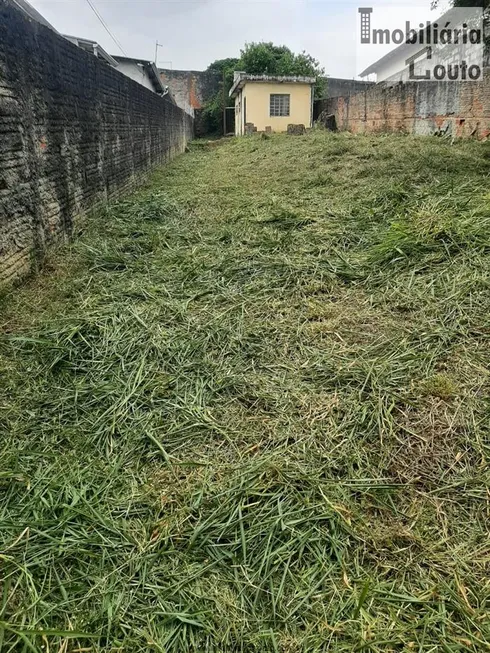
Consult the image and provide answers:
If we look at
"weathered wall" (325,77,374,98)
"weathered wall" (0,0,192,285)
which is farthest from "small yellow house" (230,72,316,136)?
"weathered wall" (0,0,192,285)

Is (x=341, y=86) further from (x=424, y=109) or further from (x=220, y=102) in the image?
(x=424, y=109)

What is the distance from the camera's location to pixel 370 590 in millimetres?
1381

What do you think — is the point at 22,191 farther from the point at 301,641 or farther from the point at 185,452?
the point at 301,641

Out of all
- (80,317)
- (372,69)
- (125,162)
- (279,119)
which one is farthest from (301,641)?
(372,69)

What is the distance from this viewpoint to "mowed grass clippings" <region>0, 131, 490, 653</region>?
134 centimetres

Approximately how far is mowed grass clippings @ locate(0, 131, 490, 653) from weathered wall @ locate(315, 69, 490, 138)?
6561 millimetres

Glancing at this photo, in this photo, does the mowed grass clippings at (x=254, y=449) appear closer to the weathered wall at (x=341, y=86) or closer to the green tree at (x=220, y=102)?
the green tree at (x=220, y=102)

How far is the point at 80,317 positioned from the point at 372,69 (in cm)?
3081

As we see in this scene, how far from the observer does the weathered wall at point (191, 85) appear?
100ft

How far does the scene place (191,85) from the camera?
30812 mm

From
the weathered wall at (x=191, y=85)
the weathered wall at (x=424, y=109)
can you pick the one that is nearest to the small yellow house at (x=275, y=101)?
the weathered wall at (x=424, y=109)

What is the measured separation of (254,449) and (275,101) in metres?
22.8

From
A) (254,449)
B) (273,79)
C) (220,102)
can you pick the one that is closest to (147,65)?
(273,79)

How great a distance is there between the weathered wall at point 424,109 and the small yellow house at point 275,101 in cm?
597
